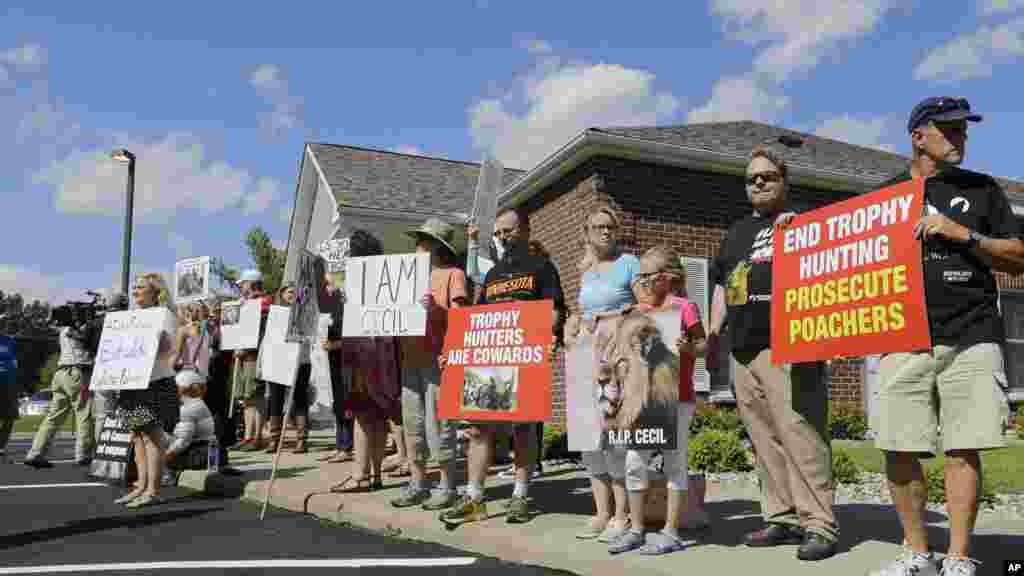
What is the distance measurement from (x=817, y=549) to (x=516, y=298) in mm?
2387

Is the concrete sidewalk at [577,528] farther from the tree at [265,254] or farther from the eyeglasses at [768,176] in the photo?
the tree at [265,254]

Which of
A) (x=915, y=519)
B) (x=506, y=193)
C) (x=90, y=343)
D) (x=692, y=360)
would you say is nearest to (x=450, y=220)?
(x=506, y=193)

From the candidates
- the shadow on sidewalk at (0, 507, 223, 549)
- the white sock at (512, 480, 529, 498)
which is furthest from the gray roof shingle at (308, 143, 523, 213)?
the white sock at (512, 480, 529, 498)

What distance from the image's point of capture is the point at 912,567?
3.56m

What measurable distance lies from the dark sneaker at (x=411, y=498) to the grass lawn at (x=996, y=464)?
3.44m

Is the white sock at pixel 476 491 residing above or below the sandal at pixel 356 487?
above

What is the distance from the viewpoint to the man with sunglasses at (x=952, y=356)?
3398 mm

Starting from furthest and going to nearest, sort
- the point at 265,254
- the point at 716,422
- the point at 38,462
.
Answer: the point at 265,254 < the point at 716,422 < the point at 38,462

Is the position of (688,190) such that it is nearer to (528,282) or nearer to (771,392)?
(528,282)

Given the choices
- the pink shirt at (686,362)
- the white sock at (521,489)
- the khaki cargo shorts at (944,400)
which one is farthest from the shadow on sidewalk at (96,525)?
the khaki cargo shorts at (944,400)

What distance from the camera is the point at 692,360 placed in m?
4.73

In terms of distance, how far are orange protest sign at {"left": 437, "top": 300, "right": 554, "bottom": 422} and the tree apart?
22.7m

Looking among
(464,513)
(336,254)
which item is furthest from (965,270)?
(336,254)

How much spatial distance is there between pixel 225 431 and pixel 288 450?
83 centimetres
